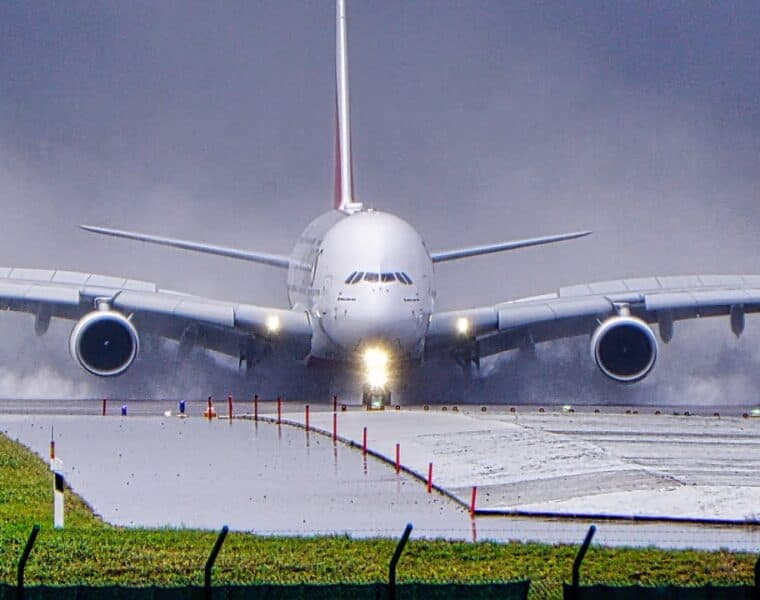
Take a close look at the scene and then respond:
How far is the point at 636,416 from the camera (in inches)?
1598

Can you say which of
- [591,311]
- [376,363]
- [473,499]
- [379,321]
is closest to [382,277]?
[379,321]

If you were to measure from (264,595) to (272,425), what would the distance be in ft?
77.4

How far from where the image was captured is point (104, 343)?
48625mm

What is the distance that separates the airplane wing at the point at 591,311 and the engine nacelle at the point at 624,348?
66 cm

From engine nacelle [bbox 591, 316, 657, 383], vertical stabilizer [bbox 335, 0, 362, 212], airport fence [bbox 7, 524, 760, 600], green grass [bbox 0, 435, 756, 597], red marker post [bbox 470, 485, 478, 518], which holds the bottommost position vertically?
airport fence [bbox 7, 524, 760, 600]

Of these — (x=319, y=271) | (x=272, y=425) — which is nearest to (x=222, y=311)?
(x=319, y=271)

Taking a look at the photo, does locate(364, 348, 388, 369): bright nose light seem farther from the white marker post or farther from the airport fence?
the airport fence

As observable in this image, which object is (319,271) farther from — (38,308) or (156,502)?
(156,502)

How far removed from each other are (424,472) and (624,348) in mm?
23125

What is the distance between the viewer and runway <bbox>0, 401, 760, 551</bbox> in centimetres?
2230

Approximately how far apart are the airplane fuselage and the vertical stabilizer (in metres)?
9.30

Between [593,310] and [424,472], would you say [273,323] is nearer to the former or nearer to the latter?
[593,310]

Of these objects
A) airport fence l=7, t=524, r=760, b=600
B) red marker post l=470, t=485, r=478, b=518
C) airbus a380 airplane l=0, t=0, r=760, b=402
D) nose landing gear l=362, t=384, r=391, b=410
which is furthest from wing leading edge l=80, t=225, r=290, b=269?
airport fence l=7, t=524, r=760, b=600

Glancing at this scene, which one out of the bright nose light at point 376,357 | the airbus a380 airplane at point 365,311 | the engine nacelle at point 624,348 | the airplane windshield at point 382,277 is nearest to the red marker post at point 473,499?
the airbus a380 airplane at point 365,311
